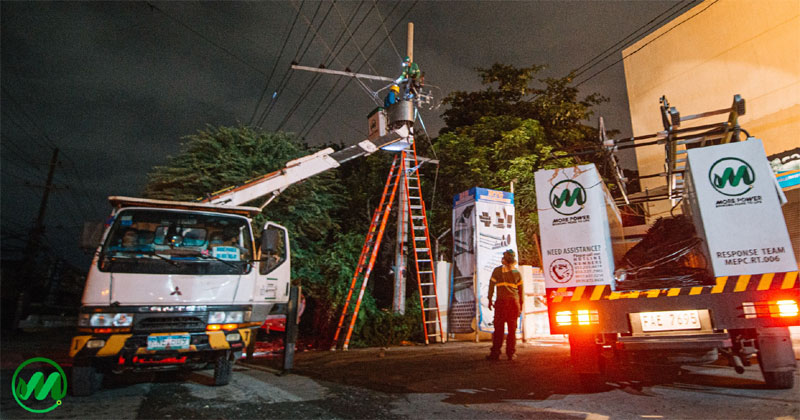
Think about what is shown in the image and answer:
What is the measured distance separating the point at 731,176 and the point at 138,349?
6.34 m

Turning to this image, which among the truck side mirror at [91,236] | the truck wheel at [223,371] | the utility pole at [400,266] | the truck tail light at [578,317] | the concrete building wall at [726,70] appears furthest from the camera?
the utility pole at [400,266]

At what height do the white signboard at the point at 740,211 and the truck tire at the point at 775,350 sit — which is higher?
the white signboard at the point at 740,211

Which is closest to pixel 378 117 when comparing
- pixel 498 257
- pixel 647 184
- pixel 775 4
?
pixel 498 257

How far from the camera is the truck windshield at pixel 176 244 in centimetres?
496

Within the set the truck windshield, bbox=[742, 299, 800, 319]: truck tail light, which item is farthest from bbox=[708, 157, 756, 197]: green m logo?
the truck windshield

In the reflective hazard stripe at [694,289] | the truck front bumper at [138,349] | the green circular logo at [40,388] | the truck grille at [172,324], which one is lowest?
the green circular logo at [40,388]

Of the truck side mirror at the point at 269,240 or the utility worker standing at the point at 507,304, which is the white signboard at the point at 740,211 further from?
the truck side mirror at the point at 269,240

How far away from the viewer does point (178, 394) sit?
188 inches

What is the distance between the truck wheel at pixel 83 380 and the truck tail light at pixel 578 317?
522 cm

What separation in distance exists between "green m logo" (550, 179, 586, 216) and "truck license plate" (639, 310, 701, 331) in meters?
1.25

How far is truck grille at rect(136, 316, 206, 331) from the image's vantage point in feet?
15.3

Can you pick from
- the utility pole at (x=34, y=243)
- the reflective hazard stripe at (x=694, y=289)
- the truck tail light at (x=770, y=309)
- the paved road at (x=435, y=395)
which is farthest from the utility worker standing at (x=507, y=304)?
the utility pole at (x=34, y=243)

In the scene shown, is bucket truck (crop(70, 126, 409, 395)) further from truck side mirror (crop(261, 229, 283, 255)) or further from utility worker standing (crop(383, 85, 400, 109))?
utility worker standing (crop(383, 85, 400, 109))

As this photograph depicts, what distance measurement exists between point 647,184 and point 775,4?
4.90m
